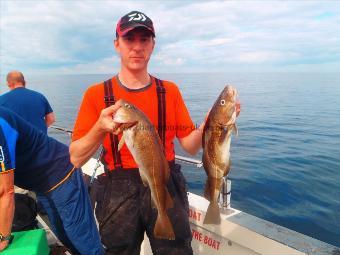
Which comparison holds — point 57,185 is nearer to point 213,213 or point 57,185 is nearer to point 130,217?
point 130,217

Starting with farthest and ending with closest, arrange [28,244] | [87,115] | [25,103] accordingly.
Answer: [25,103], [28,244], [87,115]

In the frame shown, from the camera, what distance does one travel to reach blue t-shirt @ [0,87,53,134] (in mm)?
6379

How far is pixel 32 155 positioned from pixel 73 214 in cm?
91

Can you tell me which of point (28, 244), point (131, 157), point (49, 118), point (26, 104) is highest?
point (26, 104)

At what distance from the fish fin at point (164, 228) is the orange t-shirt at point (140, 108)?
0.58 m

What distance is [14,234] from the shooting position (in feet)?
12.1

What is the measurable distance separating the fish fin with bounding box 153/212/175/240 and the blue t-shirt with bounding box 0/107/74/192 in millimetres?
1595

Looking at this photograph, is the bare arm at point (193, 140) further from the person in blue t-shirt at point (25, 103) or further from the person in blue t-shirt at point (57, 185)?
the person in blue t-shirt at point (25, 103)

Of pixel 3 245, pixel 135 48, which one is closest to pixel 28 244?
pixel 3 245

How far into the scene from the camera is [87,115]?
3092 millimetres

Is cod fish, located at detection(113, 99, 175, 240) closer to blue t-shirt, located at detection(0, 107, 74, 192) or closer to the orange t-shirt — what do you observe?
the orange t-shirt

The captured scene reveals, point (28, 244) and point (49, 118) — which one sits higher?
point (49, 118)

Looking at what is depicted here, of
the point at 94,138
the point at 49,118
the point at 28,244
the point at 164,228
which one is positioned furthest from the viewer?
the point at 49,118

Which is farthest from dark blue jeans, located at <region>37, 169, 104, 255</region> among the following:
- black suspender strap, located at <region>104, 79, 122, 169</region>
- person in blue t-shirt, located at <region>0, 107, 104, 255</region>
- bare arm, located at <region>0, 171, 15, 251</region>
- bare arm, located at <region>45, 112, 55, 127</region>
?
bare arm, located at <region>45, 112, 55, 127</region>
